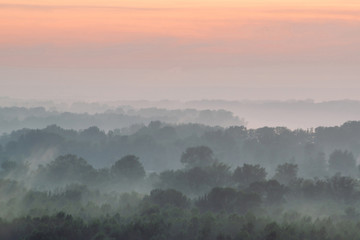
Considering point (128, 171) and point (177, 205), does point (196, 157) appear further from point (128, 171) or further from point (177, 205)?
point (177, 205)

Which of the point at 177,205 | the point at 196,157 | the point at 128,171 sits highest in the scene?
the point at 196,157

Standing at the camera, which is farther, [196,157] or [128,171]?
[196,157]

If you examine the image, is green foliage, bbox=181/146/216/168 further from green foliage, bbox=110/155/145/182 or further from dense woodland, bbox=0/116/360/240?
green foliage, bbox=110/155/145/182

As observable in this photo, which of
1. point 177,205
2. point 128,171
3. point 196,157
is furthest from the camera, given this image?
point 196,157

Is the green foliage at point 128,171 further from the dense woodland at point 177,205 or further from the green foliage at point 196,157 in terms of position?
the green foliage at point 196,157

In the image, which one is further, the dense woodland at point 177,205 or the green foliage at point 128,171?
the green foliage at point 128,171

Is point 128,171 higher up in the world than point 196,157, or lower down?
lower down

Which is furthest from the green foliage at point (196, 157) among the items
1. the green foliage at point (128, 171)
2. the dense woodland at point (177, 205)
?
the green foliage at point (128, 171)

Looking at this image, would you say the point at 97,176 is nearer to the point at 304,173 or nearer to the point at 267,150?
the point at 304,173

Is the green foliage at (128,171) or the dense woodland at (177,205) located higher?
the green foliage at (128,171)

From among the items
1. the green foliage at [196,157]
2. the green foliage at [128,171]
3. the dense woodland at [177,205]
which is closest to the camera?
the dense woodland at [177,205]

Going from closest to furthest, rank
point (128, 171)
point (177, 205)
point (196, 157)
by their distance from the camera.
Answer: point (177, 205), point (128, 171), point (196, 157)

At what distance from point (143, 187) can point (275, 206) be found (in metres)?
36.3

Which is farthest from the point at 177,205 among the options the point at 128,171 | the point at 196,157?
the point at 196,157
